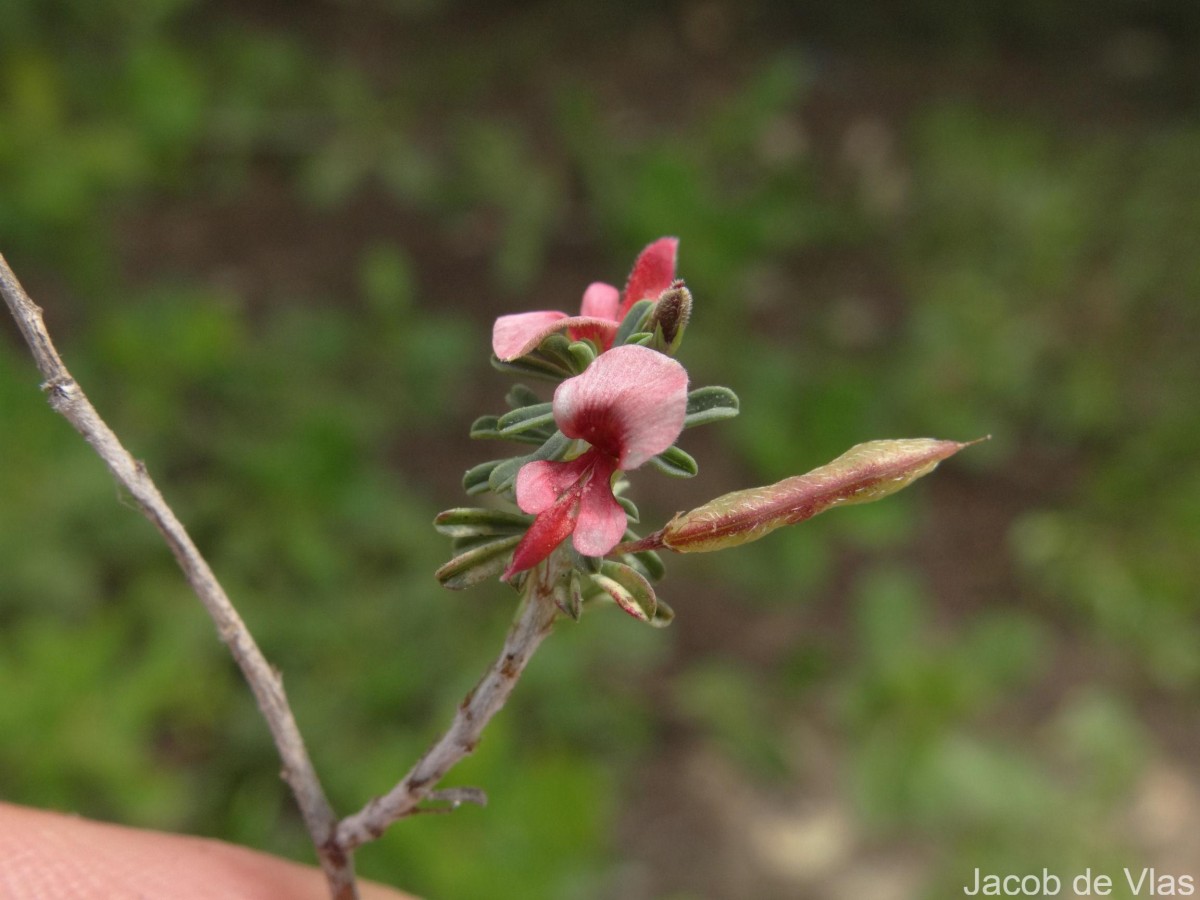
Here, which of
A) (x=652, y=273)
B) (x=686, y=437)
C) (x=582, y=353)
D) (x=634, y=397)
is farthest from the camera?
(x=686, y=437)

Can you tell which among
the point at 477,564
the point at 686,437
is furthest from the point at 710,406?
the point at 686,437

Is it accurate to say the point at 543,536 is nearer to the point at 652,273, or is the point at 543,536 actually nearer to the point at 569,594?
the point at 569,594

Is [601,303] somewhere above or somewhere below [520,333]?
above

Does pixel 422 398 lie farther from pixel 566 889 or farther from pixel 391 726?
pixel 566 889

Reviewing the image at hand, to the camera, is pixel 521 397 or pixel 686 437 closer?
pixel 521 397

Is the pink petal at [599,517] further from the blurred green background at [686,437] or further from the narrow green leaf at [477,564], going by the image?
the blurred green background at [686,437]

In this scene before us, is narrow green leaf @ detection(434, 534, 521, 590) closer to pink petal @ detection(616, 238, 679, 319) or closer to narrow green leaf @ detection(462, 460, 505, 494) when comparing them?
narrow green leaf @ detection(462, 460, 505, 494)

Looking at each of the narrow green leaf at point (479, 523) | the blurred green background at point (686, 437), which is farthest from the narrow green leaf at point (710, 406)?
the blurred green background at point (686, 437)
